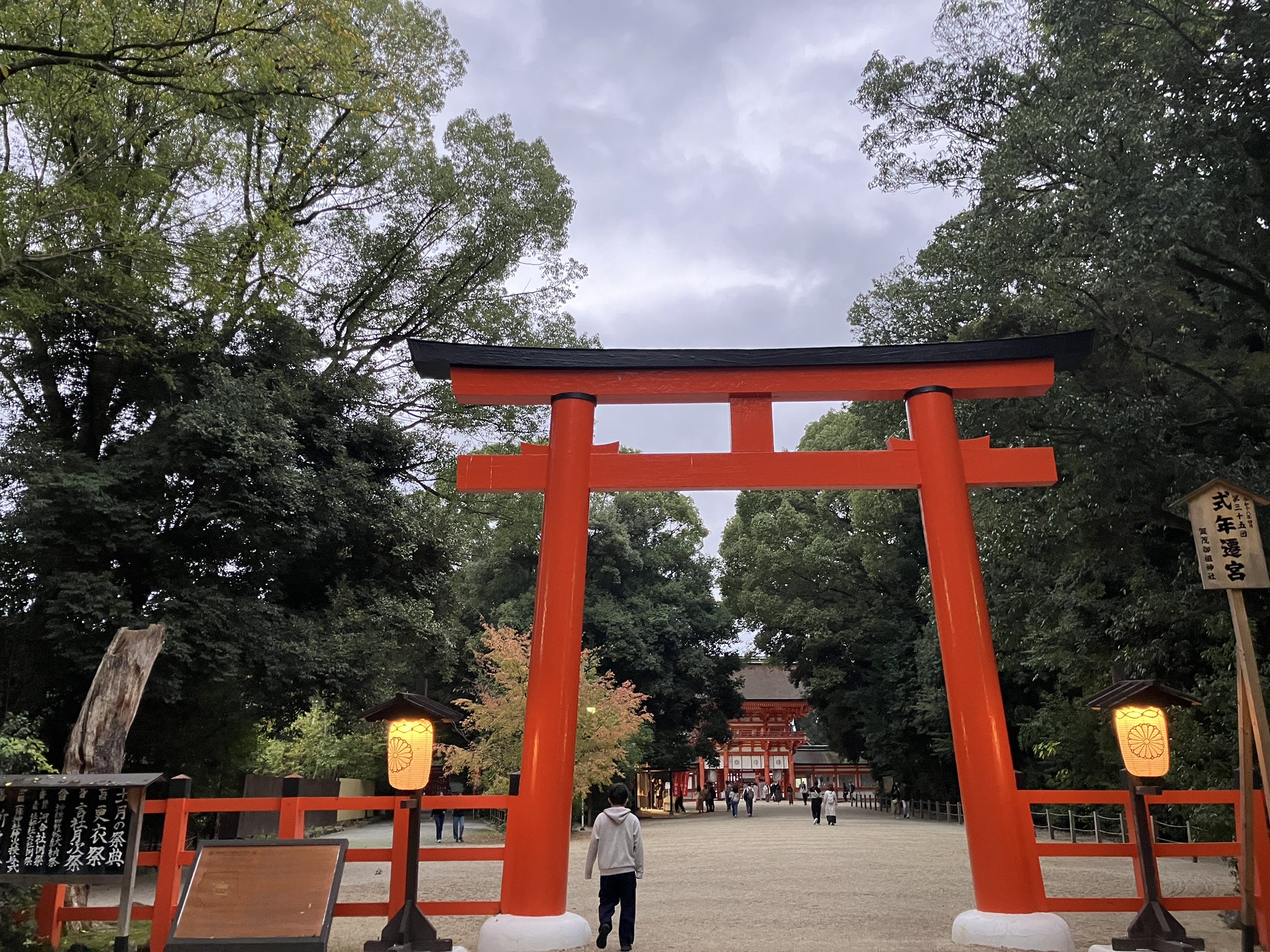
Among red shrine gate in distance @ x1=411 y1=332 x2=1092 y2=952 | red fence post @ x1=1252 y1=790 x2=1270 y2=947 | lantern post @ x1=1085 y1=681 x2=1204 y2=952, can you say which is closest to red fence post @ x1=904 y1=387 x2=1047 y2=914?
red shrine gate in distance @ x1=411 y1=332 x2=1092 y2=952

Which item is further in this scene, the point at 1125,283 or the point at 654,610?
the point at 654,610

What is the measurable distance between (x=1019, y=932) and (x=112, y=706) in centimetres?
812

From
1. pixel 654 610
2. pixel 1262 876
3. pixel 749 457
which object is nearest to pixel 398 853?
pixel 749 457

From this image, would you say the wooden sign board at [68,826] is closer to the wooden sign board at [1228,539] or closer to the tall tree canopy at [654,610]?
the wooden sign board at [1228,539]

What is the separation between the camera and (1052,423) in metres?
11.2

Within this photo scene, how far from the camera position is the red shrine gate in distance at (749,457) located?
7.09 metres

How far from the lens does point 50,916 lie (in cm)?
628

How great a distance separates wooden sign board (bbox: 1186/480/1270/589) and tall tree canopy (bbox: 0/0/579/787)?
26.3 ft

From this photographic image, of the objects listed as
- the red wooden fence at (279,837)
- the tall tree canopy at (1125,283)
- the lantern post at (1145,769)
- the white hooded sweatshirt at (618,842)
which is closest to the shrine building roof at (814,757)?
the tall tree canopy at (1125,283)

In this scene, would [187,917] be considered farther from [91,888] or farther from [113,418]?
[113,418]

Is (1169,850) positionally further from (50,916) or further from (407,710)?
(50,916)

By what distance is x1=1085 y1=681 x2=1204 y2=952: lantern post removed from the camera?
6043 millimetres

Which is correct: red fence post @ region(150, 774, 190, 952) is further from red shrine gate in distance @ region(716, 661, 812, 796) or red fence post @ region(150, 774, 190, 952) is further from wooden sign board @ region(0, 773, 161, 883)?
red shrine gate in distance @ region(716, 661, 812, 796)

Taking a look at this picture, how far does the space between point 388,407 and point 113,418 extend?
173 inches
